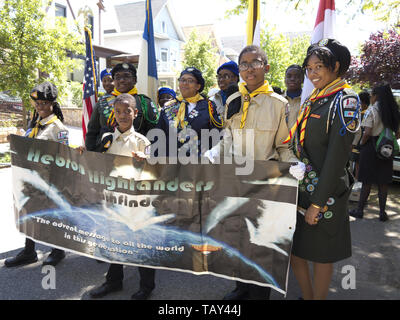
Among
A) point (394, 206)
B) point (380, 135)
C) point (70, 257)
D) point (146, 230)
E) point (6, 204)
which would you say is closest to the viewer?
point (146, 230)

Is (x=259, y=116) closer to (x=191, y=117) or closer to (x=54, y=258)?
(x=191, y=117)

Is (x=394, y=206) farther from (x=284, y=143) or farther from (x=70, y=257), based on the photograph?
(x=70, y=257)

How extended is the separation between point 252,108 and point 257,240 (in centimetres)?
107

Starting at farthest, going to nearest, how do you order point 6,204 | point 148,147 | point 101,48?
point 101,48 < point 6,204 < point 148,147

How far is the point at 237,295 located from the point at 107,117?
2.17 m

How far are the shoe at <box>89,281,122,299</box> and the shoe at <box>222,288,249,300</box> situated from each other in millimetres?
1047

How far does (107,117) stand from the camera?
341 centimetres

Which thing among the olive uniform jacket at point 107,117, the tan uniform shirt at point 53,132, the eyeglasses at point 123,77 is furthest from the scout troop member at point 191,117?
the tan uniform shirt at point 53,132

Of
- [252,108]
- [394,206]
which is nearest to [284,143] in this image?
[252,108]

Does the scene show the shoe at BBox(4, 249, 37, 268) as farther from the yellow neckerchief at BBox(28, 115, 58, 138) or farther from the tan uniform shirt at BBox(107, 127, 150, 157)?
the tan uniform shirt at BBox(107, 127, 150, 157)

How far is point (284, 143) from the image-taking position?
2697mm

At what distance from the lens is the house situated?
102ft

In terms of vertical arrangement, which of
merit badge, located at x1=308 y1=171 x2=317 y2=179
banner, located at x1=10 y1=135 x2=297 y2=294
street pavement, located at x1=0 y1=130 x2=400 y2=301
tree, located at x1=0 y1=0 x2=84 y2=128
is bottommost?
street pavement, located at x1=0 y1=130 x2=400 y2=301

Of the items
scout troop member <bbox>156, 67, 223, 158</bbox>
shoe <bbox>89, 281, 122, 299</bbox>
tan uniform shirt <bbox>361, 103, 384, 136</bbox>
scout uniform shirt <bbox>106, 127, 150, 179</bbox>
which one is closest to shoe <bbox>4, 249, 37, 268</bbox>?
shoe <bbox>89, 281, 122, 299</bbox>
